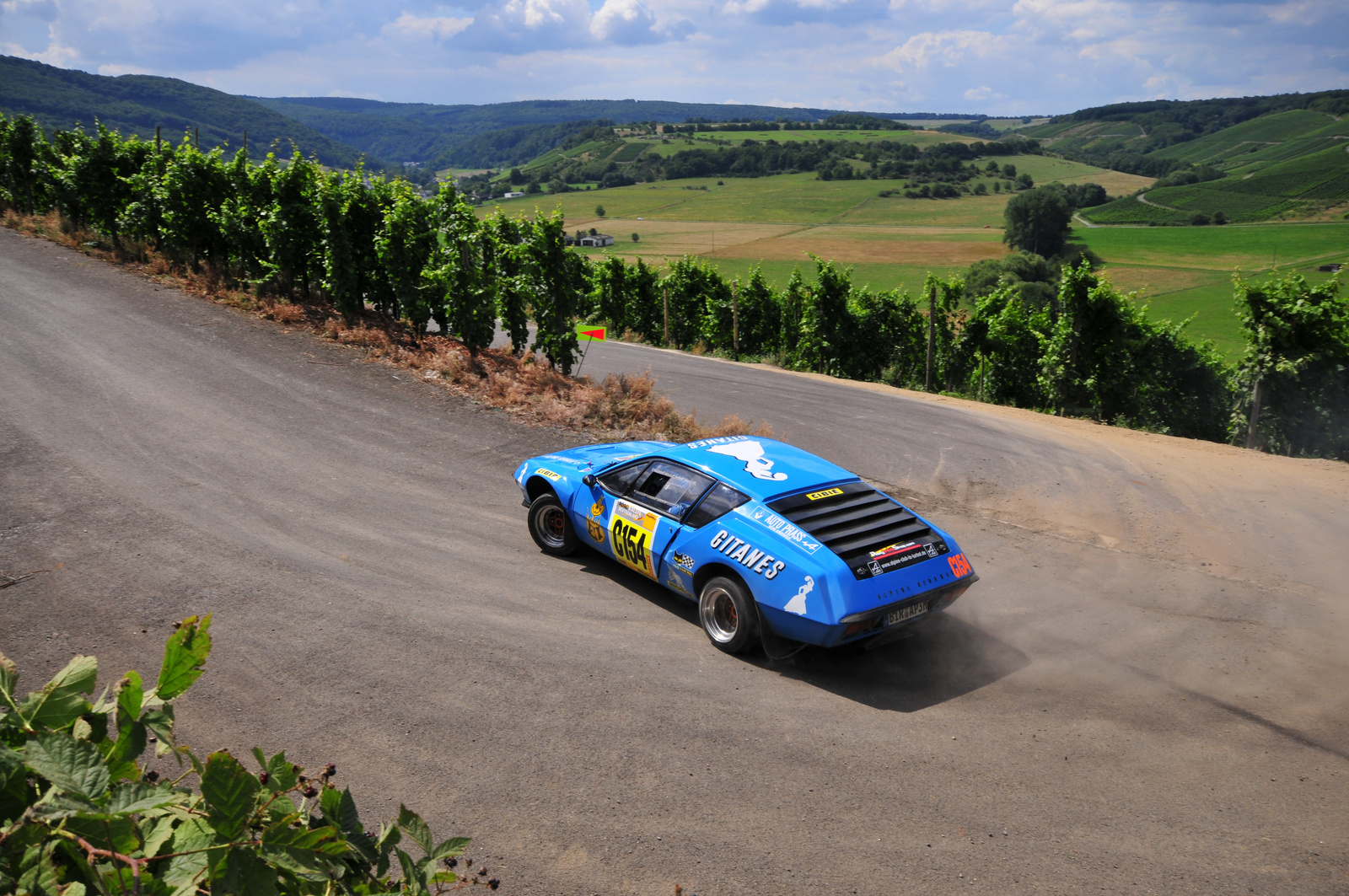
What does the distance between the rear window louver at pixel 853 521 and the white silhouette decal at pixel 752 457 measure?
1.22 feet

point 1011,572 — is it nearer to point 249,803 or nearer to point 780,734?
point 780,734

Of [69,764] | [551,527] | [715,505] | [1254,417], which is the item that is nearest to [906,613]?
[715,505]

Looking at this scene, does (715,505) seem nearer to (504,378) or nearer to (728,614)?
(728,614)

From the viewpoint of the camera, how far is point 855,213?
125m

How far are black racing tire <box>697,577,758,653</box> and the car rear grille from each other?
746 millimetres

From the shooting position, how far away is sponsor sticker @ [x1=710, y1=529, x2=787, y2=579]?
6.39 meters

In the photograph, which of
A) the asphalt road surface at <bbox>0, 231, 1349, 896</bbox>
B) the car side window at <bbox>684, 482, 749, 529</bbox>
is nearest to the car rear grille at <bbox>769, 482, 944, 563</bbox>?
the car side window at <bbox>684, 482, 749, 529</bbox>

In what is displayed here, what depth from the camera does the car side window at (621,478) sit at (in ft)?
25.6

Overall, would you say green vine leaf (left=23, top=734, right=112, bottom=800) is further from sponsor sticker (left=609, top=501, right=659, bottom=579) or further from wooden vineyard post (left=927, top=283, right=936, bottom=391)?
wooden vineyard post (left=927, top=283, right=936, bottom=391)

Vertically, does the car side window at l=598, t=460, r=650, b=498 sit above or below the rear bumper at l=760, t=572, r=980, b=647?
above

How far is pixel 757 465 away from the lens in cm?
739

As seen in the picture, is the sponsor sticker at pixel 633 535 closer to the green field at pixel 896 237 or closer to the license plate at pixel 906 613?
the license plate at pixel 906 613

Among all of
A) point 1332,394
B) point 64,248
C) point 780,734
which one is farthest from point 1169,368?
point 64,248

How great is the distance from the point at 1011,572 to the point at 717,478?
3.68m
